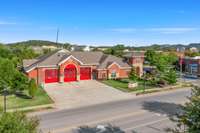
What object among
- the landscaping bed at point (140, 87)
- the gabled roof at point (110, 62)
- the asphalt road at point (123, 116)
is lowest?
the asphalt road at point (123, 116)

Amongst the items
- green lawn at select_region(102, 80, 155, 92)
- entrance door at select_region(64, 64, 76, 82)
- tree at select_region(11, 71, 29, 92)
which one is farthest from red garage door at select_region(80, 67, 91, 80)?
tree at select_region(11, 71, 29, 92)

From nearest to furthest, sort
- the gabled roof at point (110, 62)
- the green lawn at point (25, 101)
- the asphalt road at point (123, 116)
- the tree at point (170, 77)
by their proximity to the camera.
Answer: the asphalt road at point (123, 116) < the green lawn at point (25, 101) < the tree at point (170, 77) < the gabled roof at point (110, 62)

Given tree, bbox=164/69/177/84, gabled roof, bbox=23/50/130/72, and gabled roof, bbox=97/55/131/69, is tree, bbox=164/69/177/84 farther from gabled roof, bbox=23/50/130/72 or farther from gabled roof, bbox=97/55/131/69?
gabled roof, bbox=23/50/130/72

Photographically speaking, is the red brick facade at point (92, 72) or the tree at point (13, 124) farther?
the red brick facade at point (92, 72)

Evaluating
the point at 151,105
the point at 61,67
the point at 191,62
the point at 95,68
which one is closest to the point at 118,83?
the point at 95,68

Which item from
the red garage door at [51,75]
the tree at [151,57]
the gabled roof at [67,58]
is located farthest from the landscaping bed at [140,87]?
the tree at [151,57]

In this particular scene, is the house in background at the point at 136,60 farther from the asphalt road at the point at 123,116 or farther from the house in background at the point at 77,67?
the asphalt road at the point at 123,116

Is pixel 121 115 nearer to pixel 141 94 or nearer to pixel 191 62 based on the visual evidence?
pixel 141 94

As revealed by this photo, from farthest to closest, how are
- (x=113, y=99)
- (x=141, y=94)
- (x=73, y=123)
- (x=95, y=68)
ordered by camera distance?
1. (x=95, y=68)
2. (x=141, y=94)
3. (x=113, y=99)
4. (x=73, y=123)
